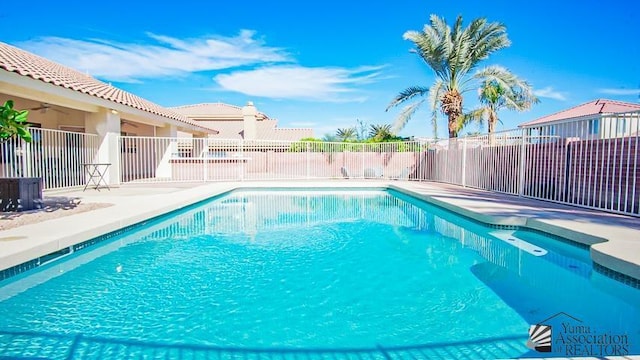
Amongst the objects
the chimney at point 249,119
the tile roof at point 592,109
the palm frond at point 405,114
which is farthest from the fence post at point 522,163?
the chimney at point 249,119

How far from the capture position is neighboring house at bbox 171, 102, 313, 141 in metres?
33.0

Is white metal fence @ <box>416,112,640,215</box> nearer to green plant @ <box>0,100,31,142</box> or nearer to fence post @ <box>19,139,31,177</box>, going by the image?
green plant @ <box>0,100,31,142</box>

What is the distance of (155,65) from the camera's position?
80.7ft

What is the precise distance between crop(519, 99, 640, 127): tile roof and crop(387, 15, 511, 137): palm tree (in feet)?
19.7

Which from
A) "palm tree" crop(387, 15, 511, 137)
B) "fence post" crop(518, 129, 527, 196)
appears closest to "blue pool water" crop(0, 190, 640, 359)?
"fence post" crop(518, 129, 527, 196)

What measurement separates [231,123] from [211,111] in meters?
2.82

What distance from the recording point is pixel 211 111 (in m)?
36.9

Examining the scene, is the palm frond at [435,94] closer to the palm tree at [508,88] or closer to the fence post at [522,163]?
the palm tree at [508,88]

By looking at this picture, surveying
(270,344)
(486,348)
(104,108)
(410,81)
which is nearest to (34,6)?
(104,108)

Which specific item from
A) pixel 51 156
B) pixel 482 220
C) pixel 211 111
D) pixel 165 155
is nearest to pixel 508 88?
pixel 482 220

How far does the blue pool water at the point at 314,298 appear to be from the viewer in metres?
3.04

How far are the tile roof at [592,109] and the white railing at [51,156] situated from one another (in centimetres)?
2140

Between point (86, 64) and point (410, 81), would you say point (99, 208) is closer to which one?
point (410, 81)

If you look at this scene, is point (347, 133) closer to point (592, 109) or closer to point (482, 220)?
point (592, 109)
